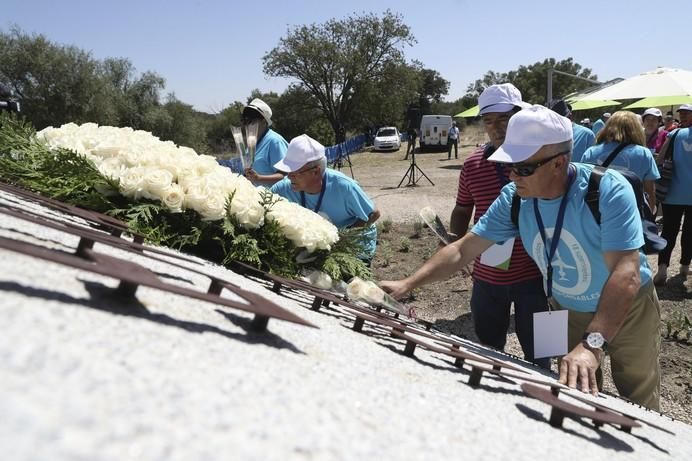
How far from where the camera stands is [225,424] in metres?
0.84

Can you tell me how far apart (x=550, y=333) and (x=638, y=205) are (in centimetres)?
85

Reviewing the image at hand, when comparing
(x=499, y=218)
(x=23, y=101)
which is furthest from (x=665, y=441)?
(x=23, y=101)

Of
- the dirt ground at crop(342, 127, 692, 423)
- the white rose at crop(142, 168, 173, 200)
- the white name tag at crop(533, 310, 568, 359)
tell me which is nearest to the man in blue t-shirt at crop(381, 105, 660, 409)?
the white name tag at crop(533, 310, 568, 359)

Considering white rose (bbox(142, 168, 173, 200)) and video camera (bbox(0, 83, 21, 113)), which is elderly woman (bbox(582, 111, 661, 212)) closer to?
white rose (bbox(142, 168, 173, 200))

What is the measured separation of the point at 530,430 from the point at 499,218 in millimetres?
1795

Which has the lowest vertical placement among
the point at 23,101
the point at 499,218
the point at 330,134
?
the point at 499,218

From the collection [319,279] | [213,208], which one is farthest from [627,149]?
[213,208]

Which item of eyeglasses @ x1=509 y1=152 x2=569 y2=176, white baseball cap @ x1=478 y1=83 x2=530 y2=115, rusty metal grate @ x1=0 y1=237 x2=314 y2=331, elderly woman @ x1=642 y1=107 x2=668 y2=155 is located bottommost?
rusty metal grate @ x1=0 y1=237 x2=314 y2=331

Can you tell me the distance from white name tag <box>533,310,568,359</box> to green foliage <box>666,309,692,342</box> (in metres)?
3.66

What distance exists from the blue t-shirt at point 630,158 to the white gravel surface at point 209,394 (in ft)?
14.3

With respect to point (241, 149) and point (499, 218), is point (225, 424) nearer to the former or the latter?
point (499, 218)

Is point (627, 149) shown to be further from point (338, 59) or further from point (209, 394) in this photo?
point (338, 59)

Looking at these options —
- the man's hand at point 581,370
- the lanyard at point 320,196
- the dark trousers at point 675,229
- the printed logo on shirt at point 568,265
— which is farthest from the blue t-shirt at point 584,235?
the dark trousers at point 675,229

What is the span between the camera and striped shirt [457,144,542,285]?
11.8ft
